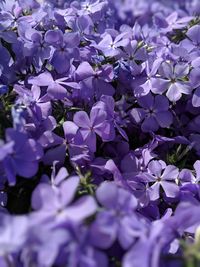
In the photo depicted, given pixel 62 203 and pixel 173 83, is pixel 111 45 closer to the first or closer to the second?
pixel 173 83

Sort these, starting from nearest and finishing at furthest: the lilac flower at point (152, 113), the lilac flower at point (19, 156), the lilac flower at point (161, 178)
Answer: the lilac flower at point (19, 156)
the lilac flower at point (161, 178)
the lilac flower at point (152, 113)

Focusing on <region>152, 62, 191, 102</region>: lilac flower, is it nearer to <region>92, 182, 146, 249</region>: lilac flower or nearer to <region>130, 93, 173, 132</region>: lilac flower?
<region>130, 93, 173, 132</region>: lilac flower

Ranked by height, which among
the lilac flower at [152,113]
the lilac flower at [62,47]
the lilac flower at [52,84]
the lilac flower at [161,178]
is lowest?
the lilac flower at [161,178]

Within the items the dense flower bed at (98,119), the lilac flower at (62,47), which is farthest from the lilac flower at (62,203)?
the lilac flower at (62,47)

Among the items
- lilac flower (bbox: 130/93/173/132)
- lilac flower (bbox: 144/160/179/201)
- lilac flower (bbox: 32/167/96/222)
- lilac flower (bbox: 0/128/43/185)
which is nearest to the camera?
lilac flower (bbox: 32/167/96/222)

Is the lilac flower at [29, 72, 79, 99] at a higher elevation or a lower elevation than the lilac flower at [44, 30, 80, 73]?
lower

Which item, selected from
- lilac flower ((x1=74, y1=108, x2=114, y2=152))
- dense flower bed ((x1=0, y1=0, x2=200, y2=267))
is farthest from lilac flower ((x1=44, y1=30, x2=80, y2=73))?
lilac flower ((x1=74, y1=108, x2=114, y2=152))

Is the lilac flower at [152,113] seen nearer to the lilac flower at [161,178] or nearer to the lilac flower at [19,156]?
the lilac flower at [161,178]

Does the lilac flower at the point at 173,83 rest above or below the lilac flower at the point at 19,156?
below

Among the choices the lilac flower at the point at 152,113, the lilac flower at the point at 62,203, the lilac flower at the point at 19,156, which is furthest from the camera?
the lilac flower at the point at 152,113
